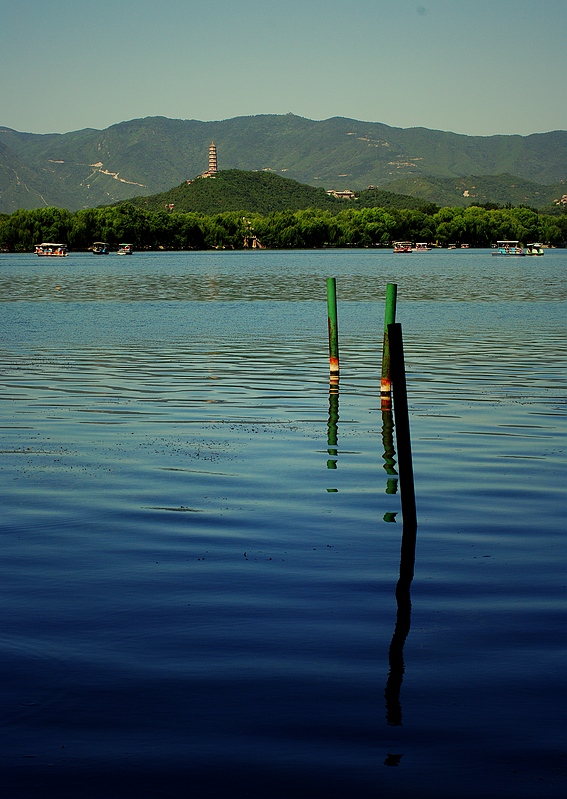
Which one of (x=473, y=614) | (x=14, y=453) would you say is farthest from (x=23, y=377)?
(x=473, y=614)

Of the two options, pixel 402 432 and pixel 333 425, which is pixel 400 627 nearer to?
pixel 402 432

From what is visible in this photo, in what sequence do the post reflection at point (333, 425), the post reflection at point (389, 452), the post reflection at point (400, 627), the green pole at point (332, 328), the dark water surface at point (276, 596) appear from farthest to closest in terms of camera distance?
the green pole at point (332, 328)
the post reflection at point (333, 425)
the post reflection at point (389, 452)
the post reflection at point (400, 627)
the dark water surface at point (276, 596)

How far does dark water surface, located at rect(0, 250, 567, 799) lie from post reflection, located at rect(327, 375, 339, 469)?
0.11 meters

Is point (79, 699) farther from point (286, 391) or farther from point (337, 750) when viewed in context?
point (286, 391)

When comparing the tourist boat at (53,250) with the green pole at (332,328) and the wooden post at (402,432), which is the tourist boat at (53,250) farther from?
the wooden post at (402,432)

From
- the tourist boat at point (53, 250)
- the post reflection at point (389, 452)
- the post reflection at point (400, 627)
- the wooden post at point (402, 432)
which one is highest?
the tourist boat at point (53, 250)

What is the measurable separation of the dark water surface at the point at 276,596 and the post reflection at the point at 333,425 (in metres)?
0.11

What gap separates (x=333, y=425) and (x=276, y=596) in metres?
10.5

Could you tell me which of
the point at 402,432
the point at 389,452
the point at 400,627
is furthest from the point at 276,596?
the point at 389,452

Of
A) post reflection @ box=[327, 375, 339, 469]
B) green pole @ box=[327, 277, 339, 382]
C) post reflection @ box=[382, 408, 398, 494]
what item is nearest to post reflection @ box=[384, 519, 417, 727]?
post reflection @ box=[382, 408, 398, 494]

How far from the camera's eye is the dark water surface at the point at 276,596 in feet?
23.5

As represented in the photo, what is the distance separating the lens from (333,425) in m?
20.8

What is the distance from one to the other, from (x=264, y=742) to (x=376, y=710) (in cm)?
94

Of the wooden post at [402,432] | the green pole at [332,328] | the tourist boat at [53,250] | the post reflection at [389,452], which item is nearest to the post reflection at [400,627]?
the wooden post at [402,432]
